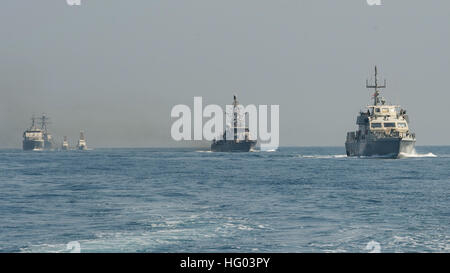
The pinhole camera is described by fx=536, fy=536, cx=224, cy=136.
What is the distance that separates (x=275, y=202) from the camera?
111 ft

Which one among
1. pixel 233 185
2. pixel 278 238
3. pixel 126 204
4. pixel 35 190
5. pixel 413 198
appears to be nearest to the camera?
pixel 278 238

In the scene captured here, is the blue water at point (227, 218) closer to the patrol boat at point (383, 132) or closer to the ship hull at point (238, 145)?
the patrol boat at point (383, 132)

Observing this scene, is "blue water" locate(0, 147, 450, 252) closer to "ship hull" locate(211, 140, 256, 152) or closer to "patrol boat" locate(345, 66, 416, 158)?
"patrol boat" locate(345, 66, 416, 158)

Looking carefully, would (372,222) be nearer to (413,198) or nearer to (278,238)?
(278,238)

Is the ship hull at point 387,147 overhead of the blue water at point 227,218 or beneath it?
overhead

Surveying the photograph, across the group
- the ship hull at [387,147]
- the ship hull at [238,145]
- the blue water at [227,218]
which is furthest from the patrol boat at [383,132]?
the ship hull at [238,145]

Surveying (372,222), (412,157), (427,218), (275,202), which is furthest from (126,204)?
(412,157)

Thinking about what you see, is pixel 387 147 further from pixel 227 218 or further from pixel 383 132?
pixel 227 218

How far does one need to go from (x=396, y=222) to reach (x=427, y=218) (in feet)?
7.10

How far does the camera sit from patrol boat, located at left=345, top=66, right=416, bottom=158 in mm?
94750

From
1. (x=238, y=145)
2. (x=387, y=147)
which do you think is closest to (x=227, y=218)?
(x=387, y=147)

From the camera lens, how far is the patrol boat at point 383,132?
94.8 metres

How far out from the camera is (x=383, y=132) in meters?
99.1

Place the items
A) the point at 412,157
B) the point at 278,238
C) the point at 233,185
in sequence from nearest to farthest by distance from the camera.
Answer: the point at 278,238 < the point at 233,185 < the point at 412,157
